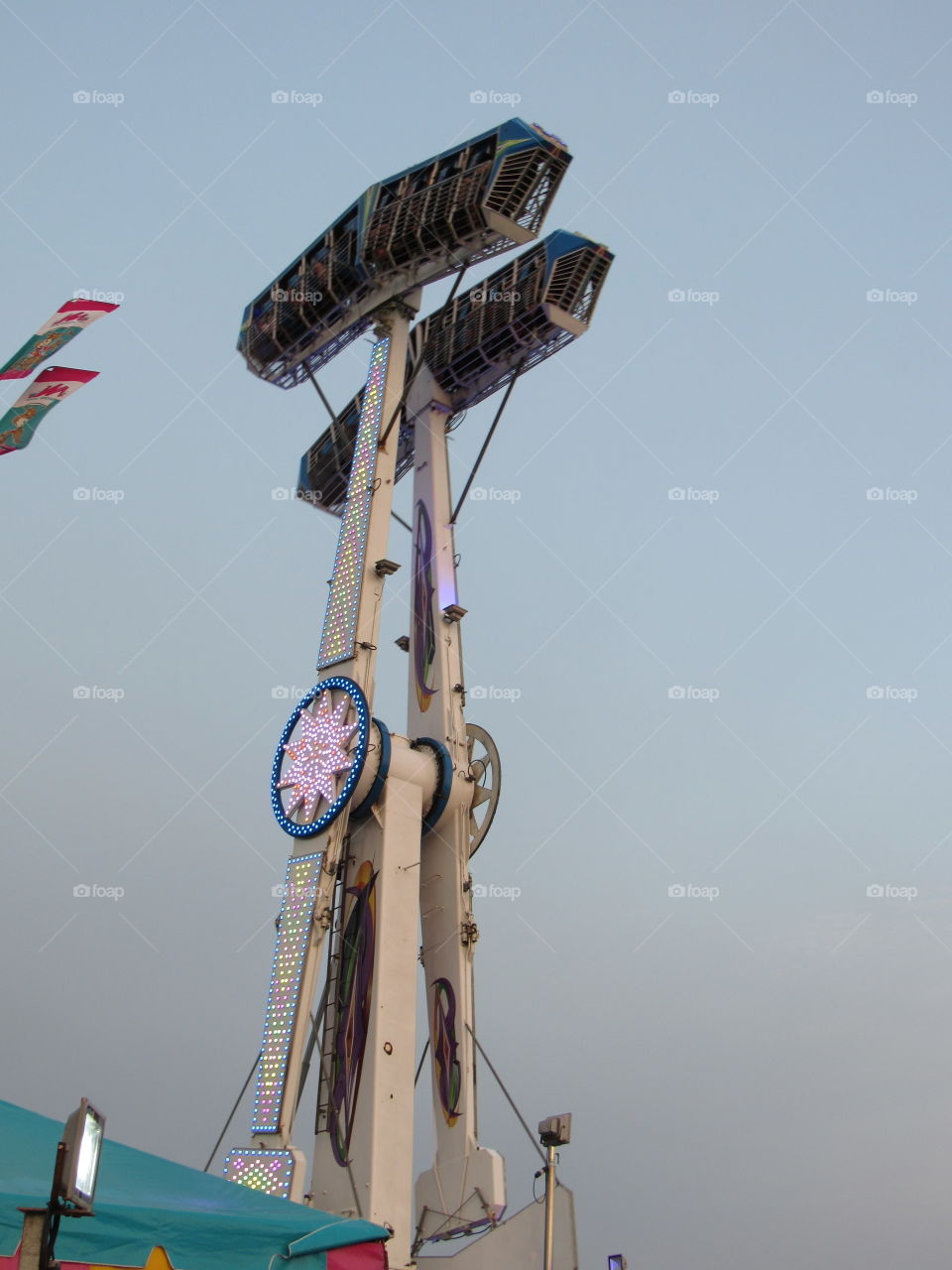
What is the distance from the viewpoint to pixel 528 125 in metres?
23.1

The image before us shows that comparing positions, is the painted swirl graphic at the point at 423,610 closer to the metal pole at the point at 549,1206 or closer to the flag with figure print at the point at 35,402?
the metal pole at the point at 549,1206

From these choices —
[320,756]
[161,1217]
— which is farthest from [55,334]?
[320,756]

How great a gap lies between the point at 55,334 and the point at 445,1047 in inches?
578

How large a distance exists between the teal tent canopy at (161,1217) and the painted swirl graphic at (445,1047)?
1203cm

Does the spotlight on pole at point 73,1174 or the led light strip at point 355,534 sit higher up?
the led light strip at point 355,534

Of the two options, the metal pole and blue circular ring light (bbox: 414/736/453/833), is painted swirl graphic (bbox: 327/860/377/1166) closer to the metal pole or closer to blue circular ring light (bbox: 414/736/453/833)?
blue circular ring light (bbox: 414/736/453/833)

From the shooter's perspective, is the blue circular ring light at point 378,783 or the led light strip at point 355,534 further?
the led light strip at point 355,534

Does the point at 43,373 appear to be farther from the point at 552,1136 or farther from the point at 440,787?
the point at 440,787

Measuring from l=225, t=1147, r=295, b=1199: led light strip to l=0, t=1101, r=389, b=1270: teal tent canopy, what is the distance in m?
8.49

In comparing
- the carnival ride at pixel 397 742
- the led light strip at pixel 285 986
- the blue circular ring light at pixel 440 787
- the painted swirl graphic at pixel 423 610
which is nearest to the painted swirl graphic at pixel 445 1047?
the carnival ride at pixel 397 742

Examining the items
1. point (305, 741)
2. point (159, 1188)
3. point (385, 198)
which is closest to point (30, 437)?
point (159, 1188)

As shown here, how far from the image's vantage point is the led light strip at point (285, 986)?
19438mm

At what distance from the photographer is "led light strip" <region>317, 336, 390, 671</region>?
908 inches

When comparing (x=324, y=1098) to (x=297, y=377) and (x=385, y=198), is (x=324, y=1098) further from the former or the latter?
(x=385, y=198)
